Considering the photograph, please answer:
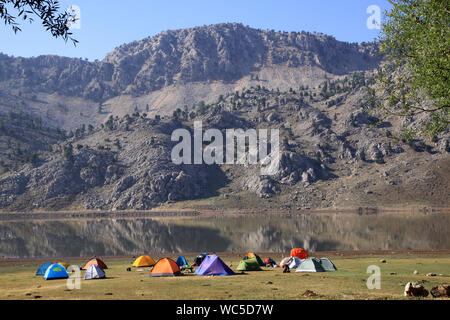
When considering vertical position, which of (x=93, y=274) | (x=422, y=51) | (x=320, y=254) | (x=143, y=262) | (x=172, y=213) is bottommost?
(x=172, y=213)

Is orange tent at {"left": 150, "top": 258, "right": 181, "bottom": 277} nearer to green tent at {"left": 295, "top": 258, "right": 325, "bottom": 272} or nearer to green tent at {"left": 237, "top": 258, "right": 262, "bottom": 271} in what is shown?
green tent at {"left": 237, "top": 258, "right": 262, "bottom": 271}

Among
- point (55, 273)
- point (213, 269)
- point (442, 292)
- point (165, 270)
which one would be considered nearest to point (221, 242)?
point (213, 269)

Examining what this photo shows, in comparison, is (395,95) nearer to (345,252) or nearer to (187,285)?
(187,285)

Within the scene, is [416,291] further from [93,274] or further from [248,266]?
[93,274]

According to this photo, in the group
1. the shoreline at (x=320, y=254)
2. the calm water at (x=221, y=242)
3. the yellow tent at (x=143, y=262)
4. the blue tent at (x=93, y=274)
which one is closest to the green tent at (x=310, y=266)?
the blue tent at (x=93, y=274)

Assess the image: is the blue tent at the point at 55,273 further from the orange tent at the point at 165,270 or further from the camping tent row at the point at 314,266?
the camping tent row at the point at 314,266

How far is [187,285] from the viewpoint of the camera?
27.8 metres

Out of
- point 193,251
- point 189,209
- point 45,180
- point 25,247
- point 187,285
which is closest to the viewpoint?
point 187,285

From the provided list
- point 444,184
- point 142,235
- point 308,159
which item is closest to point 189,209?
point 308,159

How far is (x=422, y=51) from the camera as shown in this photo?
90.1ft

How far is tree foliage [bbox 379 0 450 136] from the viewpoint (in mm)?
25797

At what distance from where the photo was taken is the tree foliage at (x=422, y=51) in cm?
2580
